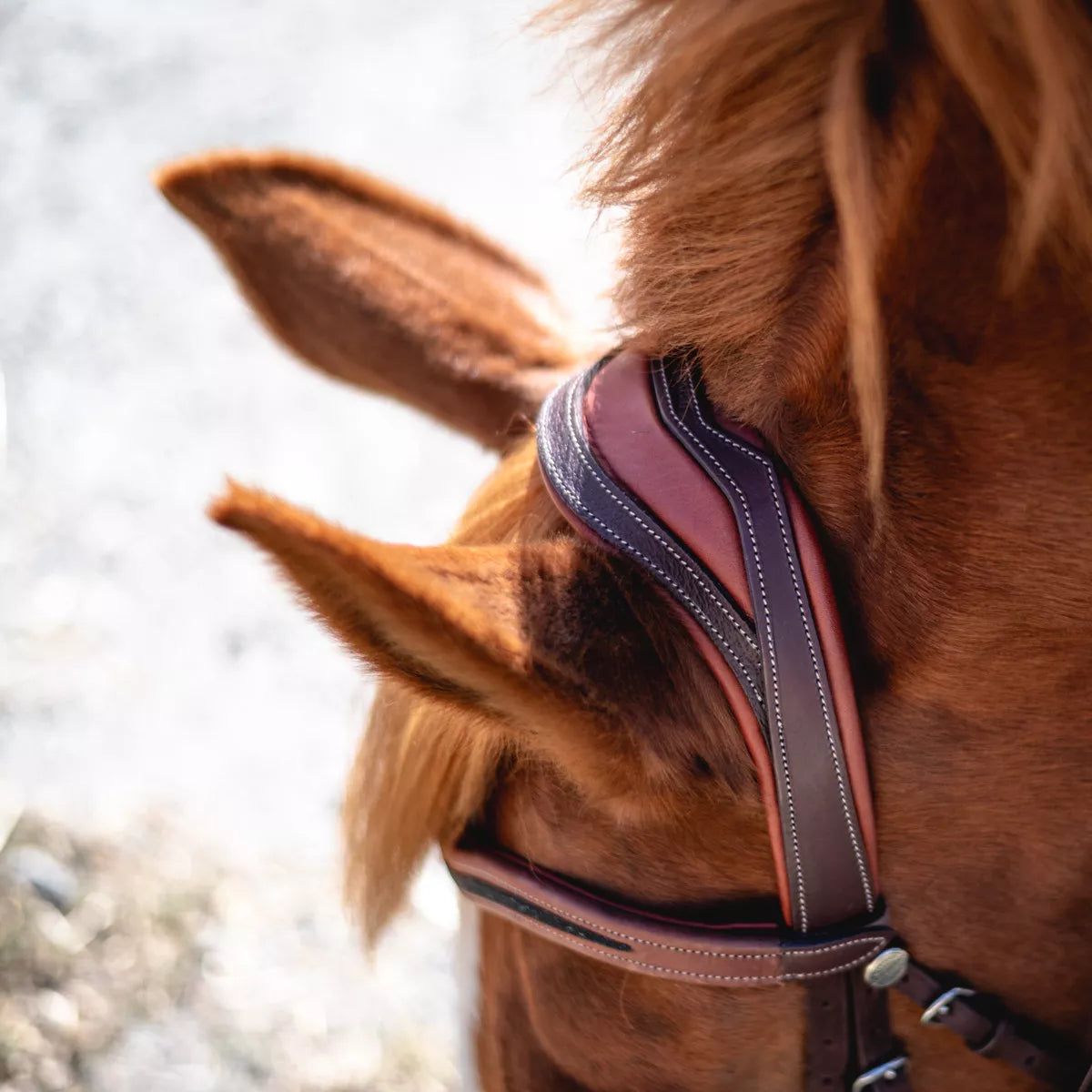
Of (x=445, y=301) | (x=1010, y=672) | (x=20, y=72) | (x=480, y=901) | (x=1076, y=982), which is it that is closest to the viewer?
(x=1010, y=672)

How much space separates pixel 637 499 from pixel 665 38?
278 millimetres

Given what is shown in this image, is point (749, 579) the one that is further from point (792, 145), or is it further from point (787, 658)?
point (792, 145)

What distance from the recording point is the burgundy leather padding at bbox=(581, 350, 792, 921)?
71 centimetres

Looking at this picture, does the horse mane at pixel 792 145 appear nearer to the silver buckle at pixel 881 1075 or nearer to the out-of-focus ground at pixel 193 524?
the out-of-focus ground at pixel 193 524

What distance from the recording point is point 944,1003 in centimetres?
84

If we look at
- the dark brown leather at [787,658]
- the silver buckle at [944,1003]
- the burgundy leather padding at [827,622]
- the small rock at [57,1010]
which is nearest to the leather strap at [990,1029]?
the silver buckle at [944,1003]

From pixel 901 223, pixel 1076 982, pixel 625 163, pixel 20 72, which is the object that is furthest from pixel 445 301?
pixel 20 72

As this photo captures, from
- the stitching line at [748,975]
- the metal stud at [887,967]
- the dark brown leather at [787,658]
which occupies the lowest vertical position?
the metal stud at [887,967]

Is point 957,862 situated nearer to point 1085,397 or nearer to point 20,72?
point 1085,397

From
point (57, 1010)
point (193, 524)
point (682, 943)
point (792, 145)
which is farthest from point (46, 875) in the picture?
point (792, 145)

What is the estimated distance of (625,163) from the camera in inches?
27.0

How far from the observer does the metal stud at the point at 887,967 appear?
32.2 inches

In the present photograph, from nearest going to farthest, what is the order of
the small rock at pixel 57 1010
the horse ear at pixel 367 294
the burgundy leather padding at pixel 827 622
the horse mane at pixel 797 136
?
the horse mane at pixel 797 136
the burgundy leather padding at pixel 827 622
the horse ear at pixel 367 294
the small rock at pixel 57 1010

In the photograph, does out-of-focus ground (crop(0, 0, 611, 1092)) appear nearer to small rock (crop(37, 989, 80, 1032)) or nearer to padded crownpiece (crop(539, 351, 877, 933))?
small rock (crop(37, 989, 80, 1032))
